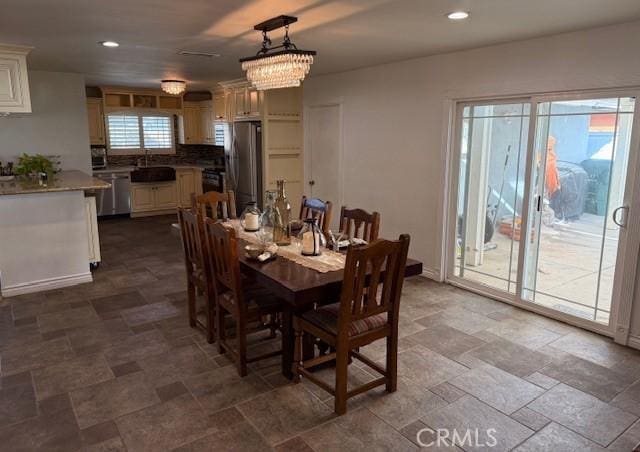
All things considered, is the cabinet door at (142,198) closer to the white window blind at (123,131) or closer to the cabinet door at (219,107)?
the white window blind at (123,131)

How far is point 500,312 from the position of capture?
4059mm

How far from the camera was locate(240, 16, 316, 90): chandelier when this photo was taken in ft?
9.39

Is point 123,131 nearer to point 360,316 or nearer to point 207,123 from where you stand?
point 207,123

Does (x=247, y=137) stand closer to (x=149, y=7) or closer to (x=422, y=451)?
(x=149, y=7)

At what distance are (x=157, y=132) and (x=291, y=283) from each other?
765 centimetres

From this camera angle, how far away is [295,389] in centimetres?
283

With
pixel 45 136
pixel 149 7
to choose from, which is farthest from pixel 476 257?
pixel 45 136

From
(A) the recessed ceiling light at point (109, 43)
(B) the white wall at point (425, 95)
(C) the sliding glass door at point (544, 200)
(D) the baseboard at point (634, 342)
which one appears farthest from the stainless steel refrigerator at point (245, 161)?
(D) the baseboard at point (634, 342)

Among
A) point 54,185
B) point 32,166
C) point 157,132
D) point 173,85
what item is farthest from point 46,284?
point 157,132

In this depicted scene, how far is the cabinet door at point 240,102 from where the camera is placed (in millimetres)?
6637

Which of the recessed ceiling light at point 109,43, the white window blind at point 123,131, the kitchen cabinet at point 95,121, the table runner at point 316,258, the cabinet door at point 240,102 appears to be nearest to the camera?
the table runner at point 316,258

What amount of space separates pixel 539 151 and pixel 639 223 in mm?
984

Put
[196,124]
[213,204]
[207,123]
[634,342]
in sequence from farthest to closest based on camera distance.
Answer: [196,124] < [207,123] < [213,204] < [634,342]

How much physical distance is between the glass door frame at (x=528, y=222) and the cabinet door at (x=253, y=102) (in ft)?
9.58
